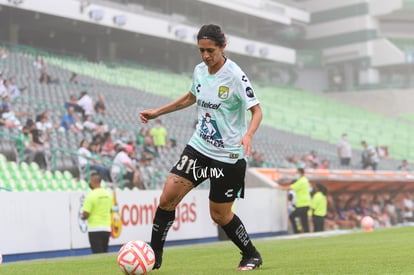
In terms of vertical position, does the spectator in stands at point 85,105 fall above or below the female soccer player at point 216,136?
above

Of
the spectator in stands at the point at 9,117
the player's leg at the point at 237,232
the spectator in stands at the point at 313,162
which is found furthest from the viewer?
the spectator in stands at the point at 313,162

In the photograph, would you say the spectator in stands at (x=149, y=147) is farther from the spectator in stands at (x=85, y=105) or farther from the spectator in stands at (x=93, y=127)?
the spectator in stands at (x=85, y=105)

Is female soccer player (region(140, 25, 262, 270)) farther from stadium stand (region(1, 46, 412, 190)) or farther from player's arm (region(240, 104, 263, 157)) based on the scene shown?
stadium stand (region(1, 46, 412, 190))

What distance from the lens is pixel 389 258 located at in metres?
9.10

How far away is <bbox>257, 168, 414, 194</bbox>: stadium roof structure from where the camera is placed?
25.6 meters

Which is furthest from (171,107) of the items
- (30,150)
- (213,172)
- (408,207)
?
(408,207)

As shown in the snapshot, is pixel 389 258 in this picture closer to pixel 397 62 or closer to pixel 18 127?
pixel 18 127

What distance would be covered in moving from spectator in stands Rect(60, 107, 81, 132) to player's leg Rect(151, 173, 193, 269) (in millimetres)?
14627

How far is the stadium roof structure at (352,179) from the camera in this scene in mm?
25562

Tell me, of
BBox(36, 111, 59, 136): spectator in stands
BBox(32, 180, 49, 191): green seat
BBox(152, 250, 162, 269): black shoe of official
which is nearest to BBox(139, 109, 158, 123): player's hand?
BBox(152, 250, 162, 269): black shoe of official

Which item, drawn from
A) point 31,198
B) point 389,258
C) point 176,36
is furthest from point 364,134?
point 389,258

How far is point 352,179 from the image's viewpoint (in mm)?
28406

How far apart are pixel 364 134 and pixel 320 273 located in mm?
41901

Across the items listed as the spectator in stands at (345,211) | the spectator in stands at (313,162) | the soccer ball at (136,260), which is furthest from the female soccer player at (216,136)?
the spectator in stands at (313,162)
